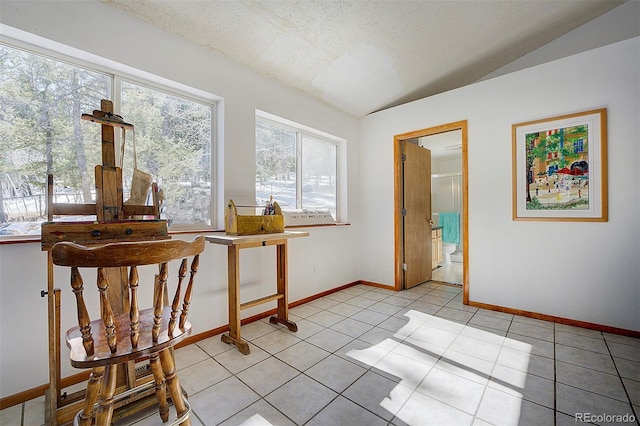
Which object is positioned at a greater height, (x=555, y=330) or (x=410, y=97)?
(x=410, y=97)

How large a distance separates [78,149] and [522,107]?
4.09 meters

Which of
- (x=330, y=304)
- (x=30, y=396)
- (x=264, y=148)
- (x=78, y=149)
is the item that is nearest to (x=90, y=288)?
(x=30, y=396)

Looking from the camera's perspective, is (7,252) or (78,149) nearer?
(7,252)

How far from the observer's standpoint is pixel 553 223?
9.18ft

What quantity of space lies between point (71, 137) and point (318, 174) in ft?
8.55

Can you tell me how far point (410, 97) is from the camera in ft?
13.1

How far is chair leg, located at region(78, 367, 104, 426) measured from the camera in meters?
1.17

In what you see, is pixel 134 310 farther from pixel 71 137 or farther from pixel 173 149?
A: pixel 173 149

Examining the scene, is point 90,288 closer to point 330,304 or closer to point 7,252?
point 7,252

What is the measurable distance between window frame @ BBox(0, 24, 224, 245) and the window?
1.63 ft

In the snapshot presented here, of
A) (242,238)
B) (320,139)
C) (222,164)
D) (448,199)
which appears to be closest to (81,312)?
(242,238)

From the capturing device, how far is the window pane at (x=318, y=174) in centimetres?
369

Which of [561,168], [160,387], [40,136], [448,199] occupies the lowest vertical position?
[160,387]

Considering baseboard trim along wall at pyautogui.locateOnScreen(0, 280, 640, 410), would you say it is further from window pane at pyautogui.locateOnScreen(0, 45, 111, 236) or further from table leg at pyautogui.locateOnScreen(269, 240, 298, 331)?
window pane at pyautogui.locateOnScreen(0, 45, 111, 236)
